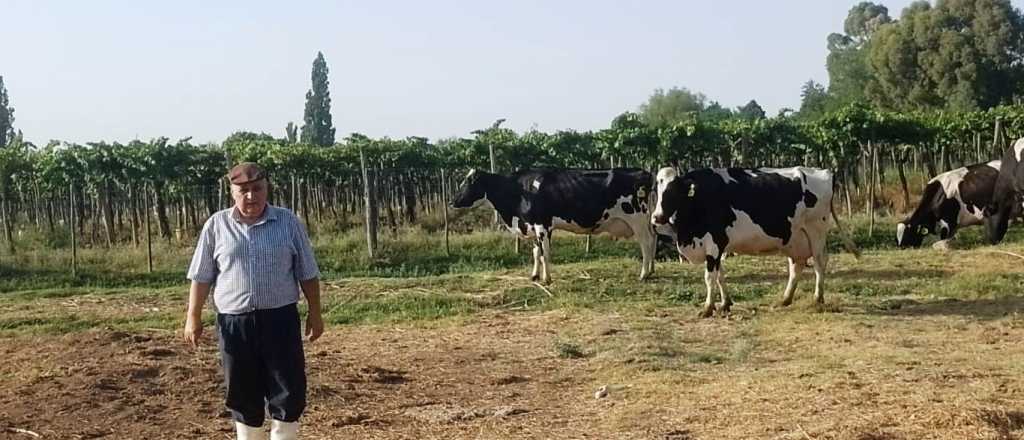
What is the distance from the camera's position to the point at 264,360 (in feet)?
20.2

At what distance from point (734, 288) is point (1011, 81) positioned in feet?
115

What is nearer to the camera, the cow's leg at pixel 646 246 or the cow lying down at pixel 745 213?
the cow lying down at pixel 745 213

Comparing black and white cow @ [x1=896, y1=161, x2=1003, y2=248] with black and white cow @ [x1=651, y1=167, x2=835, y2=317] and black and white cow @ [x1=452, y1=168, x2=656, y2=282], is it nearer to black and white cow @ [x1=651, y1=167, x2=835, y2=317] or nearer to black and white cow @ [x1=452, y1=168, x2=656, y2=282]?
black and white cow @ [x1=452, y1=168, x2=656, y2=282]

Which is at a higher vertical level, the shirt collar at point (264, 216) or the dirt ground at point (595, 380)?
the shirt collar at point (264, 216)

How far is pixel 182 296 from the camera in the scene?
16.7m

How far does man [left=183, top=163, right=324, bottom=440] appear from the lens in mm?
6039

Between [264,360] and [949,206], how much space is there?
1816 centimetres

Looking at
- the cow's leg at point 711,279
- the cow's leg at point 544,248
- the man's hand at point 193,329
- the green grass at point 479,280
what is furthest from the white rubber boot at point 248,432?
the cow's leg at point 544,248

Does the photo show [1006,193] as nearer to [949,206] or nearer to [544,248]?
[949,206]

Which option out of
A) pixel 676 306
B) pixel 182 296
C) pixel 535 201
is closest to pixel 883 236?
pixel 535 201

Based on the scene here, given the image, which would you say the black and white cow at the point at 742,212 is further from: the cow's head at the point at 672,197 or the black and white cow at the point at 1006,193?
the black and white cow at the point at 1006,193

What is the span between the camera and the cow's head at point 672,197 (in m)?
13.0

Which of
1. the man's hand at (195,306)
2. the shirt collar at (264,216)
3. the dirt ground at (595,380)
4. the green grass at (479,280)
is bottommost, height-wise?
the dirt ground at (595,380)

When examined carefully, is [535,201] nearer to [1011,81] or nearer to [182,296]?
[182,296]
